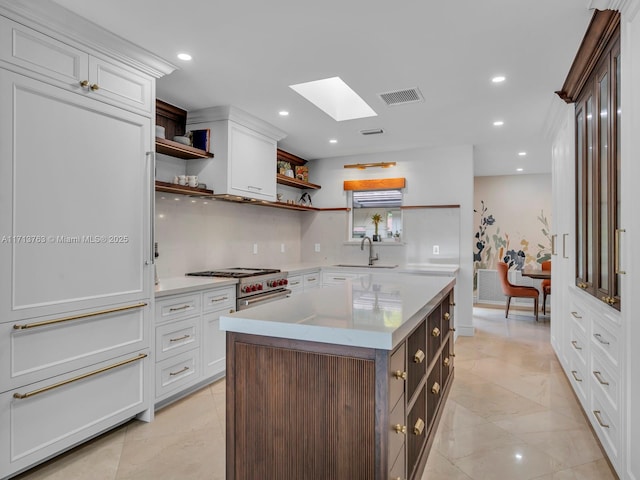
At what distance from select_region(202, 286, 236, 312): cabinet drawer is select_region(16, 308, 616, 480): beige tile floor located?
667mm

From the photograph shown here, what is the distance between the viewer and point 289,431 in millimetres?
1497

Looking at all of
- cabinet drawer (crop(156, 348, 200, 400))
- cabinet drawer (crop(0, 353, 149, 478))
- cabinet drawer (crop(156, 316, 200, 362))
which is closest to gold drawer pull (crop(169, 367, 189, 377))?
cabinet drawer (crop(156, 348, 200, 400))

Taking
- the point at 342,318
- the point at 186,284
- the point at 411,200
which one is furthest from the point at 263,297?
the point at 411,200

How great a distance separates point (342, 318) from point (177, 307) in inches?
71.1

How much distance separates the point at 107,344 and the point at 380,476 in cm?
183

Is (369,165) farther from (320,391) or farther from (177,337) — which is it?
(320,391)

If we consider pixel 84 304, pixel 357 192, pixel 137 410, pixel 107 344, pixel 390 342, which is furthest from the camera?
pixel 357 192

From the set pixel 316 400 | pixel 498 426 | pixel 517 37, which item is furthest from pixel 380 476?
pixel 517 37

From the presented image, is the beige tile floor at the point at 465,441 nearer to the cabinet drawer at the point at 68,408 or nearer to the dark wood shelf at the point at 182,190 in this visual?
the cabinet drawer at the point at 68,408

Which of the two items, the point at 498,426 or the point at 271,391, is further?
the point at 498,426

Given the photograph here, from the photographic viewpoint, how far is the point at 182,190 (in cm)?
338

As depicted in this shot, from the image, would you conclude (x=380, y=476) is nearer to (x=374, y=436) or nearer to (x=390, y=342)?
(x=374, y=436)

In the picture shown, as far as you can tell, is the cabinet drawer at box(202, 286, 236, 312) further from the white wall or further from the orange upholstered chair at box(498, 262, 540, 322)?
the orange upholstered chair at box(498, 262, 540, 322)

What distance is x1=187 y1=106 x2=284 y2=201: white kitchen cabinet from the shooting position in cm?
370
